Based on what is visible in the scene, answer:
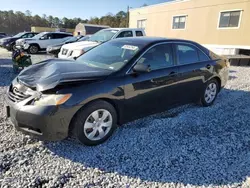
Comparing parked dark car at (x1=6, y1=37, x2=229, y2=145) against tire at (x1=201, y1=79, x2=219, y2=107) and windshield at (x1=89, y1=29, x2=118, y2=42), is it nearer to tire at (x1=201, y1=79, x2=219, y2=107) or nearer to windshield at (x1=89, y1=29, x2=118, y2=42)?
tire at (x1=201, y1=79, x2=219, y2=107)

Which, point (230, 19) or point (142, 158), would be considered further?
point (230, 19)

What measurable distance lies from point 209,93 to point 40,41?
45.1ft

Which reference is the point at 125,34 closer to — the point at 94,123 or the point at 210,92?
the point at 210,92

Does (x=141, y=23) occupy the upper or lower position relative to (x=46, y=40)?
upper

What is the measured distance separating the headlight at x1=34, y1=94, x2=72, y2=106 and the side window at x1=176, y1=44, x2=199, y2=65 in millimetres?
2459

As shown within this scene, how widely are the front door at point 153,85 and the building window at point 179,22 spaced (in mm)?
17420

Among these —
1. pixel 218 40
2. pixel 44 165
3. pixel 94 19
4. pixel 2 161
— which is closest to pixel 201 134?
pixel 44 165

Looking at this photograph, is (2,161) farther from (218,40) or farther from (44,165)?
(218,40)

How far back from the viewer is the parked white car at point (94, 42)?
816 centimetres

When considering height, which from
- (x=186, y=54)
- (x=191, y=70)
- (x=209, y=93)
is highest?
(x=186, y=54)

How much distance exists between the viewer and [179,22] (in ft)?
66.8

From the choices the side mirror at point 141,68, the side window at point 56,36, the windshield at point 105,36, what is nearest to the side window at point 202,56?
the side mirror at point 141,68

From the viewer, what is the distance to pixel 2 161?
8.94 ft

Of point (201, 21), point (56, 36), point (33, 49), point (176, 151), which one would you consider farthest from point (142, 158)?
point (201, 21)
